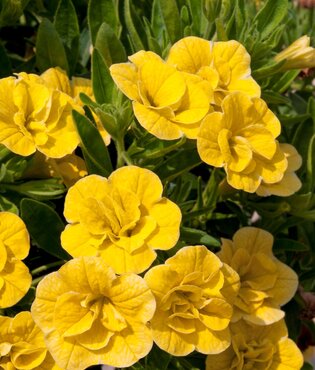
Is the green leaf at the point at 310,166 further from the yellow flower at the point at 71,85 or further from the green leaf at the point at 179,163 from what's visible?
the yellow flower at the point at 71,85

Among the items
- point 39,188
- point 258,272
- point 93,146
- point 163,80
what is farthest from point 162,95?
point 258,272

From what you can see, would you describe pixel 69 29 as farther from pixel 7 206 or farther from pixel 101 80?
pixel 7 206

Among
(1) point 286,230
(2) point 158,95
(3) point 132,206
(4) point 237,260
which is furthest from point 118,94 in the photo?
(1) point 286,230

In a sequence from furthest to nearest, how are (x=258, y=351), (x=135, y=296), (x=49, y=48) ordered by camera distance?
1. (x=49, y=48)
2. (x=258, y=351)
3. (x=135, y=296)

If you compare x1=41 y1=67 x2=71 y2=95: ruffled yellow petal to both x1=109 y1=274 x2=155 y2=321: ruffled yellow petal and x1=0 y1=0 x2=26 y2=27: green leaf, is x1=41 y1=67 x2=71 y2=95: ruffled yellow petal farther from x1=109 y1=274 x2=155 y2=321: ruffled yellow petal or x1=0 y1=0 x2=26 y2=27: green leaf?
x1=109 y1=274 x2=155 y2=321: ruffled yellow petal

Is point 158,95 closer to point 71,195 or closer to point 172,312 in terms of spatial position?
A: point 71,195

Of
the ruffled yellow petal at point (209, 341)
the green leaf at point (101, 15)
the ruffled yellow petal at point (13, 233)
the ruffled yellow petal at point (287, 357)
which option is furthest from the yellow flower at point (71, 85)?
the ruffled yellow petal at point (287, 357)
